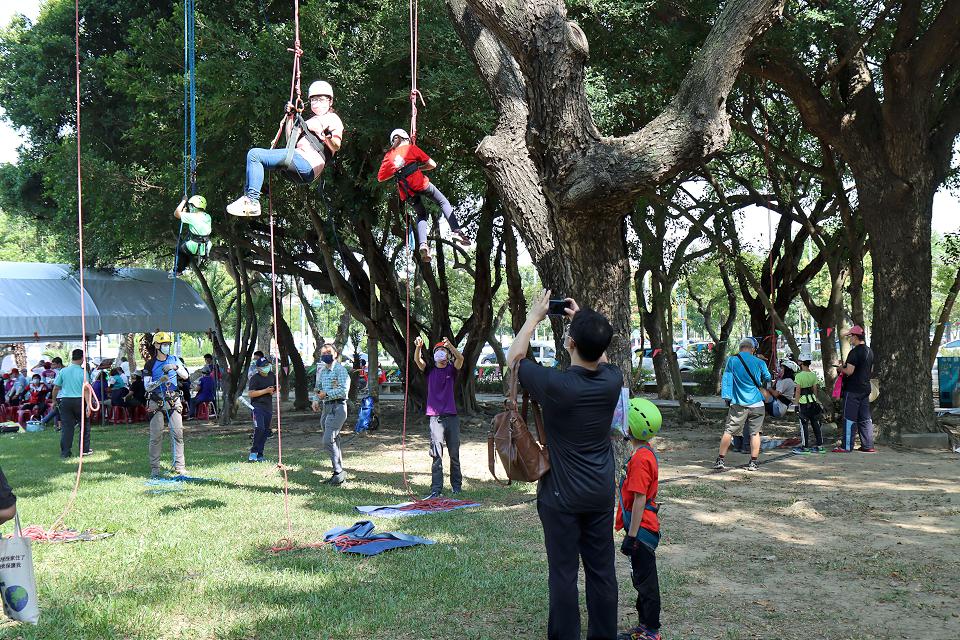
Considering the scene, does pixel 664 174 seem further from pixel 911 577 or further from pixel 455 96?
pixel 455 96

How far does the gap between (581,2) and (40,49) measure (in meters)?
11.8

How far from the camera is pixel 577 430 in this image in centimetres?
381

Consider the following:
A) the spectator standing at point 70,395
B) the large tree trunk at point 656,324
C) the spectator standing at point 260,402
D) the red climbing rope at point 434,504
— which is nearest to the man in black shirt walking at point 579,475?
the red climbing rope at point 434,504

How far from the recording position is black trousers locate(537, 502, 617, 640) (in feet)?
12.5

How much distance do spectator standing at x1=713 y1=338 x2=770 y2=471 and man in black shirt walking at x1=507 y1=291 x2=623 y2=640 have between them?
23.1 feet

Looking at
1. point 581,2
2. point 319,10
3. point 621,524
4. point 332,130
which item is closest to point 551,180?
point 332,130

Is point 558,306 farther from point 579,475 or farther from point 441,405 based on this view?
point 441,405

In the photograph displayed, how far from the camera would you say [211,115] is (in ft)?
40.4

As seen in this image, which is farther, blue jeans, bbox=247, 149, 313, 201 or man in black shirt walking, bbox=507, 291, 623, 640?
blue jeans, bbox=247, 149, 313, 201

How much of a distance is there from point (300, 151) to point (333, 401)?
178 inches

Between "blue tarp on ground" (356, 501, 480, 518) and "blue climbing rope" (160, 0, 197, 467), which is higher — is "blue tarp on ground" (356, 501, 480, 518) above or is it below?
below

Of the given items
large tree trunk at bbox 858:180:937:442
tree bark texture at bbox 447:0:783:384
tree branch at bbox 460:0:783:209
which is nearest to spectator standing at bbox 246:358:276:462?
tree bark texture at bbox 447:0:783:384

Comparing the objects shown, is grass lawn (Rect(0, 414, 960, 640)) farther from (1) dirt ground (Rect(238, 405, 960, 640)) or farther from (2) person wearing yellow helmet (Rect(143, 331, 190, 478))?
(2) person wearing yellow helmet (Rect(143, 331, 190, 478))

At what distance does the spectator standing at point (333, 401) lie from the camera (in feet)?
32.6
